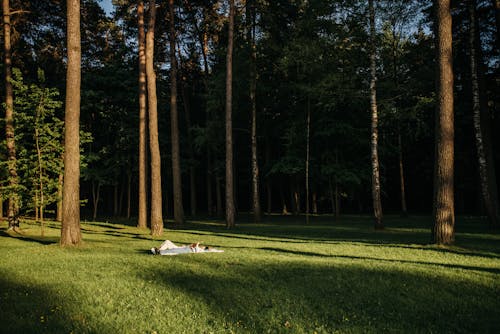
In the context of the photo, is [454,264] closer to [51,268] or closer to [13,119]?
[51,268]

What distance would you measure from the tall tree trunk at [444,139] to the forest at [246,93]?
71 mm

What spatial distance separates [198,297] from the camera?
250 inches

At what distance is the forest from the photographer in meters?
16.7

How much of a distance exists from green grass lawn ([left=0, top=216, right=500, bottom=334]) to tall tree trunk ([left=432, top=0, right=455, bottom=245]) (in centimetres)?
104

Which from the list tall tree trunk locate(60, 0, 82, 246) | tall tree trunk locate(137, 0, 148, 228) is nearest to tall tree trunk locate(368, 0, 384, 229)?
tall tree trunk locate(137, 0, 148, 228)

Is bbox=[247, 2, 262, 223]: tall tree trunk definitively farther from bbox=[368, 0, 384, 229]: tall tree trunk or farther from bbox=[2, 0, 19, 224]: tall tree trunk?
bbox=[2, 0, 19, 224]: tall tree trunk

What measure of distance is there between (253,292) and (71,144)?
9.11 meters

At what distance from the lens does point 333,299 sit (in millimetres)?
6293

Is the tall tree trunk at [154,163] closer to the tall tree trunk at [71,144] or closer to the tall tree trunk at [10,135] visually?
the tall tree trunk at [71,144]

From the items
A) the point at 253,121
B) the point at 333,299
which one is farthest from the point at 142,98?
the point at 333,299

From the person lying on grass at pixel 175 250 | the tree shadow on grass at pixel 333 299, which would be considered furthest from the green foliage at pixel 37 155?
the tree shadow on grass at pixel 333 299

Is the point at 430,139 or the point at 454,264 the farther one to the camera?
the point at 430,139

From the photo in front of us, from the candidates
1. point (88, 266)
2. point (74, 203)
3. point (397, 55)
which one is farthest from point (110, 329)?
point (397, 55)

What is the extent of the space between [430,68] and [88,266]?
70.3 ft
